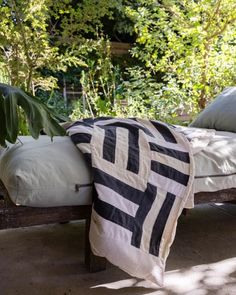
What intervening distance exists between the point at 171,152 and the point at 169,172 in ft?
0.36

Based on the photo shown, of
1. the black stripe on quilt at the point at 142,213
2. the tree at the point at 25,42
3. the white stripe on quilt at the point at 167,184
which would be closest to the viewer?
the black stripe on quilt at the point at 142,213

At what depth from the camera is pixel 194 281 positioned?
168 centimetres

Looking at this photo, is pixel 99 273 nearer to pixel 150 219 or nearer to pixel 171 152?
pixel 150 219

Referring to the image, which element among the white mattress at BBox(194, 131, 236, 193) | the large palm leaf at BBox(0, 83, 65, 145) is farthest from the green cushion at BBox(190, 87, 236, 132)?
the large palm leaf at BBox(0, 83, 65, 145)

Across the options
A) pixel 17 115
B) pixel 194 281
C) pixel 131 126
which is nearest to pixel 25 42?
pixel 131 126

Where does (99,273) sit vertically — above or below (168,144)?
below

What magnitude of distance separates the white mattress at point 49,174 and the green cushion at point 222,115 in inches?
36.1

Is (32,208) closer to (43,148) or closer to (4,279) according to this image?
(43,148)

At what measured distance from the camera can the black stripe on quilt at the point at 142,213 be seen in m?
1.58

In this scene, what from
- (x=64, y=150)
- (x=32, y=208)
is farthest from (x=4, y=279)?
(x=64, y=150)

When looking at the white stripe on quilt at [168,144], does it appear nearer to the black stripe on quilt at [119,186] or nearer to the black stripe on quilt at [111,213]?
the black stripe on quilt at [119,186]

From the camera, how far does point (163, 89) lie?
4566 mm

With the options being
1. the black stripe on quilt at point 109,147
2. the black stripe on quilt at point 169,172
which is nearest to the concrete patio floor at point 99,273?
the black stripe on quilt at point 169,172

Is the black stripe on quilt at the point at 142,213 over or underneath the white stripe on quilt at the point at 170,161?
underneath
